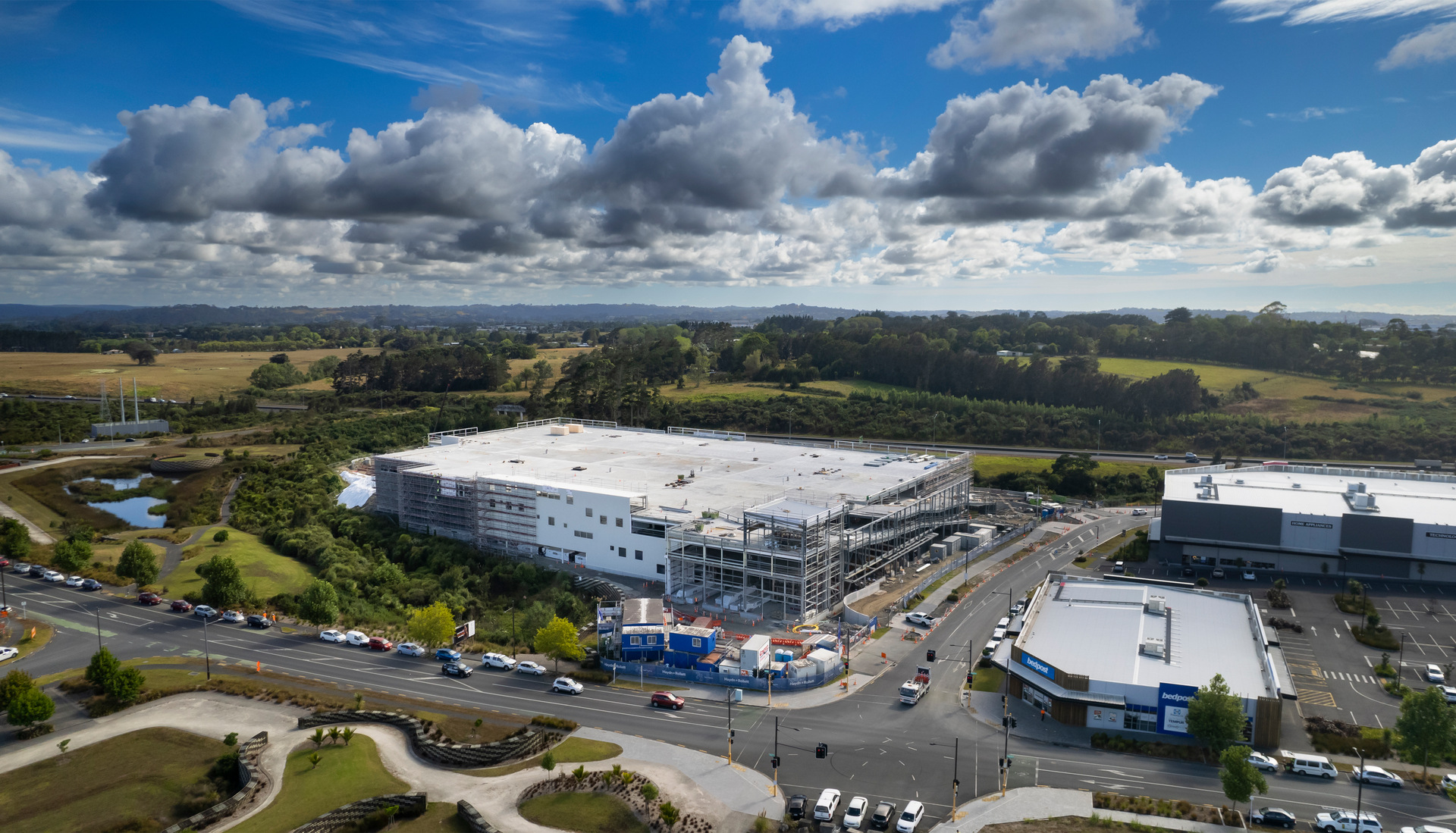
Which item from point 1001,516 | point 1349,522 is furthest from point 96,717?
point 1349,522

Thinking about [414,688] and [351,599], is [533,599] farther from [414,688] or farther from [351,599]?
[414,688]

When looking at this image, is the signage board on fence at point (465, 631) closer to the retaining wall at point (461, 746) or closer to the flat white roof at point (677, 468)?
the retaining wall at point (461, 746)

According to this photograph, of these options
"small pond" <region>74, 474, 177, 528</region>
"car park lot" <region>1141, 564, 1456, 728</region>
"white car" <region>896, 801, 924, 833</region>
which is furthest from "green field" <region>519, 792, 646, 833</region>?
"small pond" <region>74, 474, 177, 528</region>

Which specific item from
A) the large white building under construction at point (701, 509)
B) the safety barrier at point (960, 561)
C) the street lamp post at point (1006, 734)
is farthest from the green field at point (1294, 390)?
the street lamp post at point (1006, 734)

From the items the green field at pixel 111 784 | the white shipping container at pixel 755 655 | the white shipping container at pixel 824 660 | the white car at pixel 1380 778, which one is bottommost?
the green field at pixel 111 784

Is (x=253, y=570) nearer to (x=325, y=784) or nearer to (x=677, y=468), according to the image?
(x=325, y=784)

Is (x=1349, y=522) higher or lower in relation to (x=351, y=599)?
higher
